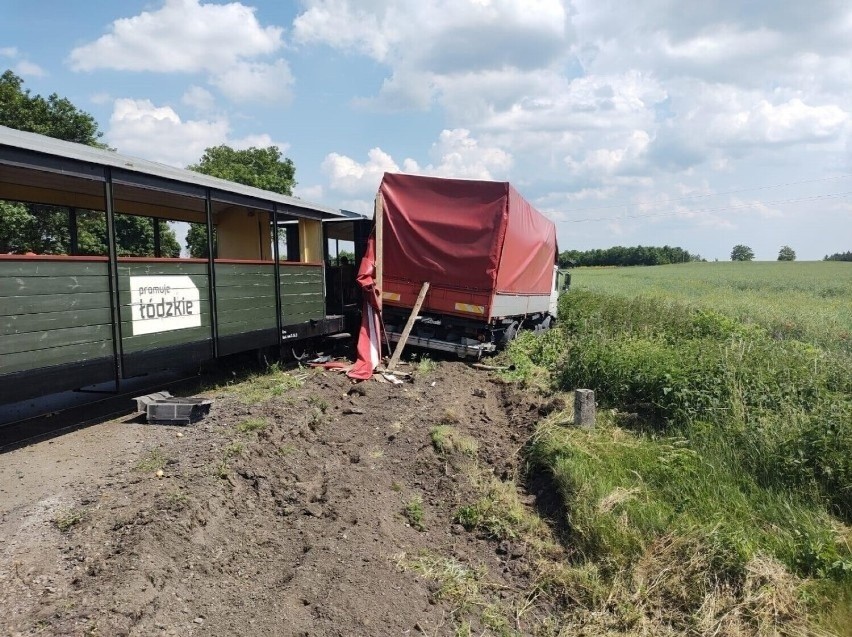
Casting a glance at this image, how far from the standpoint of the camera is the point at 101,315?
5.44 m

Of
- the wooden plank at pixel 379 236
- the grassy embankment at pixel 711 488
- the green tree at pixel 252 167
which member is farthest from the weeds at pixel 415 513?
the green tree at pixel 252 167

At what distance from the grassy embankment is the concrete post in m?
0.15

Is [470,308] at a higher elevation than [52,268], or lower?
lower

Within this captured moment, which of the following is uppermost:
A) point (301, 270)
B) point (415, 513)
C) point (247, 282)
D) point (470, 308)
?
point (301, 270)

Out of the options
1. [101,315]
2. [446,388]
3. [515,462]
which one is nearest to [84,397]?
[101,315]

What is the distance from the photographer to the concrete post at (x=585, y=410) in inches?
244

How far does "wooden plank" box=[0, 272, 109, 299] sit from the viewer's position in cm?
459

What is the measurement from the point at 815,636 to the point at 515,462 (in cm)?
302

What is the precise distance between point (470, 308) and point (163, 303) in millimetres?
5112

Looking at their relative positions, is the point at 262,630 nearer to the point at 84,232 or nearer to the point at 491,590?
the point at 491,590

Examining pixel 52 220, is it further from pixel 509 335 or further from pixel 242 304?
pixel 509 335

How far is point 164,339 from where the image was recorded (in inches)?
246

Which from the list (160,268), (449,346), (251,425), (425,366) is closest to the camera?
(251,425)

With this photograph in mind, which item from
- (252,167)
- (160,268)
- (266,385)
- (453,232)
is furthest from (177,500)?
(252,167)
